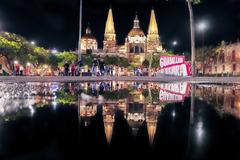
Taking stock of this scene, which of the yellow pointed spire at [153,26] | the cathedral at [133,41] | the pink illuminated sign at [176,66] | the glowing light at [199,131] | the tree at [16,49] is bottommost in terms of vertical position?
the glowing light at [199,131]

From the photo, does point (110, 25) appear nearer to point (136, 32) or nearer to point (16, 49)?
point (136, 32)

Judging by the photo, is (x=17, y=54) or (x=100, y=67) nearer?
(x=100, y=67)

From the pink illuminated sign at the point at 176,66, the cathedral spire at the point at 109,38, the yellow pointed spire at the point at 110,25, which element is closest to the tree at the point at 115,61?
the cathedral spire at the point at 109,38

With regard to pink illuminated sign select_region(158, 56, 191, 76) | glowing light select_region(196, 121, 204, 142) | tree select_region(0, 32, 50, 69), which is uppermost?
tree select_region(0, 32, 50, 69)

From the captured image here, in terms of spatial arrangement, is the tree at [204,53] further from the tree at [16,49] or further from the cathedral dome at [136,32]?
the cathedral dome at [136,32]

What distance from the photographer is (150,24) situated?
520 ft

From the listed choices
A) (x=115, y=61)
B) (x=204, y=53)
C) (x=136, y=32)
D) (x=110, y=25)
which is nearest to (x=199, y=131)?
(x=204, y=53)

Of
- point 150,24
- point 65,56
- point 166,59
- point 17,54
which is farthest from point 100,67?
point 150,24

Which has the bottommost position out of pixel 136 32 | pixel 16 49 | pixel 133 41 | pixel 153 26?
pixel 16 49

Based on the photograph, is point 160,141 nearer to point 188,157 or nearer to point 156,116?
point 188,157

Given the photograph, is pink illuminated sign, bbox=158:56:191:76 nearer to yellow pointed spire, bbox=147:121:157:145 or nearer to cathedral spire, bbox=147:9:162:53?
yellow pointed spire, bbox=147:121:157:145

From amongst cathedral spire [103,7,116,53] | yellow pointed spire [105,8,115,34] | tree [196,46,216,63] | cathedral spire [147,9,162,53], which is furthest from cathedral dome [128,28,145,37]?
tree [196,46,216,63]

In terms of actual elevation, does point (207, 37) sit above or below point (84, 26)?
below

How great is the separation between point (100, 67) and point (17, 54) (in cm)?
2757
